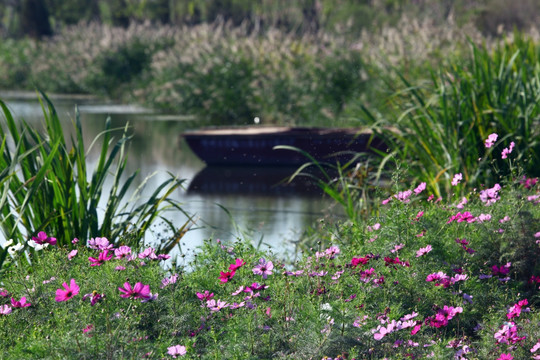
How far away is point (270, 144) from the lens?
1034 cm

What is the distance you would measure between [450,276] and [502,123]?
7.99 feet

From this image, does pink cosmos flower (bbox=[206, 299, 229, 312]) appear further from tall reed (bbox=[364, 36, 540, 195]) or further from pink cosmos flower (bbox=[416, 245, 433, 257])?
tall reed (bbox=[364, 36, 540, 195])

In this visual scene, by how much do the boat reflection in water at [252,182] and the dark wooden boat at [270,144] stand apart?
13 cm

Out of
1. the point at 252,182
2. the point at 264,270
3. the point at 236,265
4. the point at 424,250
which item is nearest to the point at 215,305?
the point at 236,265

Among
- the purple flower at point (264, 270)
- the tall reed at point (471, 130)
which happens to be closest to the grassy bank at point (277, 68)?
the tall reed at point (471, 130)

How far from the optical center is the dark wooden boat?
32.7 ft

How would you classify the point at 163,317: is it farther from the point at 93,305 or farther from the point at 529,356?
the point at 529,356

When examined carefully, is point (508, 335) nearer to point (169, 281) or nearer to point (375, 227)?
point (375, 227)

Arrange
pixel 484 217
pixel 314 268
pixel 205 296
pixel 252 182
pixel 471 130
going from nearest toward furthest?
pixel 205 296 → pixel 314 268 → pixel 484 217 → pixel 471 130 → pixel 252 182

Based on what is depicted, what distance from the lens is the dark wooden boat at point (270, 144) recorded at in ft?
32.7

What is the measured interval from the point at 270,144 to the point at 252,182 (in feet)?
2.53

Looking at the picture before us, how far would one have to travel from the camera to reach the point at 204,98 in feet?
55.0

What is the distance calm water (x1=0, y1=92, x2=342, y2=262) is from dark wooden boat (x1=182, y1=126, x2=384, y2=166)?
21 centimetres

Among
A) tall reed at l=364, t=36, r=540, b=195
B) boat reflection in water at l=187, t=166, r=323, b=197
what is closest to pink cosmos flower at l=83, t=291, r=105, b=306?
tall reed at l=364, t=36, r=540, b=195
